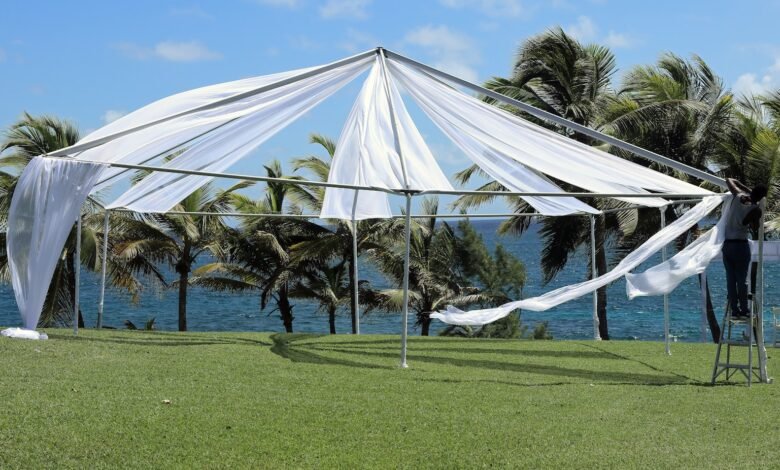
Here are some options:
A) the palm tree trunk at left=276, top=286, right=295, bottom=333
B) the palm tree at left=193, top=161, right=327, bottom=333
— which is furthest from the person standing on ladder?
the palm tree trunk at left=276, top=286, right=295, bottom=333

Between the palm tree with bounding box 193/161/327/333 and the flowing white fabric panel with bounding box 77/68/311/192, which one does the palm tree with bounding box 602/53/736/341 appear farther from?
the flowing white fabric panel with bounding box 77/68/311/192

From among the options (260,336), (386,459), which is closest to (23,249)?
(260,336)

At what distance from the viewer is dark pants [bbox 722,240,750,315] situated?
7425mm

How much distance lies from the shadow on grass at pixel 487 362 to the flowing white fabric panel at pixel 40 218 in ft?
7.55

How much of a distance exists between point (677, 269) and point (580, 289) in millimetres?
825

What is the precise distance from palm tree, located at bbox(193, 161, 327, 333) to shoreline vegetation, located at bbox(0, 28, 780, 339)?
25mm

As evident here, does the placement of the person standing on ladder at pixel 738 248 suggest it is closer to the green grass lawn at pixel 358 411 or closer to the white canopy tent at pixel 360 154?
the white canopy tent at pixel 360 154

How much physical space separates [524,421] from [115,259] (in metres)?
11.6

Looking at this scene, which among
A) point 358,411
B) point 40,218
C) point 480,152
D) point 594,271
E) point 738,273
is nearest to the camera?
point 358,411

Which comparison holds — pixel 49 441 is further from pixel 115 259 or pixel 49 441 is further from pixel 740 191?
pixel 115 259

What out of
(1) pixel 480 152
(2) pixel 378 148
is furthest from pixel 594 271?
(2) pixel 378 148

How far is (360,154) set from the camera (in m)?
10.8

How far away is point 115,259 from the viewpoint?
1585 centimetres

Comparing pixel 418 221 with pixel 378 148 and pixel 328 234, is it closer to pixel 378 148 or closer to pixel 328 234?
pixel 328 234
